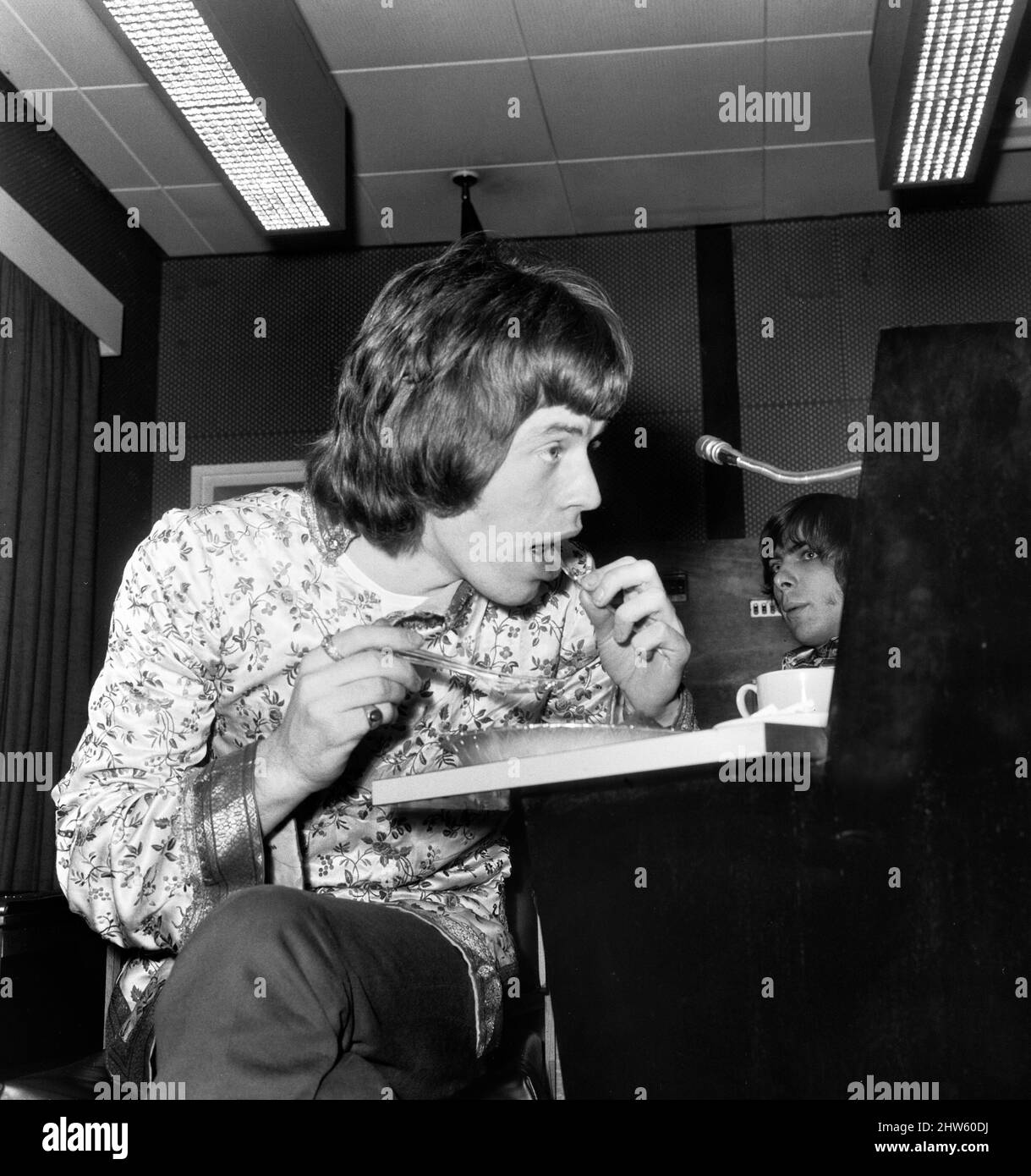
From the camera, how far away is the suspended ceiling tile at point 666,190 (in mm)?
4270

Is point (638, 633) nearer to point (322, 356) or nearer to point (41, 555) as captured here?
point (41, 555)

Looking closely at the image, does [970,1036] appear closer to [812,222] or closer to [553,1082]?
[553,1082]

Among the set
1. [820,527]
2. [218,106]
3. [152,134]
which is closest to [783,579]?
[820,527]

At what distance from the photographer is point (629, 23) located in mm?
3467

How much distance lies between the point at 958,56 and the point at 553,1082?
3035 mm

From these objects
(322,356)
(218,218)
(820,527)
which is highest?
(218,218)

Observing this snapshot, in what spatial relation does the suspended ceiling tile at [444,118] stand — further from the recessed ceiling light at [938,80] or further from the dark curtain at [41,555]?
the dark curtain at [41,555]

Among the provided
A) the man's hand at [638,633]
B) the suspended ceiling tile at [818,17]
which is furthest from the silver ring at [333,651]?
the suspended ceiling tile at [818,17]

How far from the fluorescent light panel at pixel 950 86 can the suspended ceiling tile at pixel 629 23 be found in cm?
52

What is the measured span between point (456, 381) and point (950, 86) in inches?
108

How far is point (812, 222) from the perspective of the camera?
4.75 meters

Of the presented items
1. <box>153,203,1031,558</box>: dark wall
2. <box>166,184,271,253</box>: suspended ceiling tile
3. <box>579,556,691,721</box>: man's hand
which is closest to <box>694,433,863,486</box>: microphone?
<box>579,556,691,721</box>: man's hand

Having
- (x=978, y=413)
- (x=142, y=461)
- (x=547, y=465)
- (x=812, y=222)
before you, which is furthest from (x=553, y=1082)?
(x=812, y=222)

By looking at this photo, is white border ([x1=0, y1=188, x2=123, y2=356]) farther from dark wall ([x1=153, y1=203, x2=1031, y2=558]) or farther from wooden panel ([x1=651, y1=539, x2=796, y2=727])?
wooden panel ([x1=651, y1=539, x2=796, y2=727])
